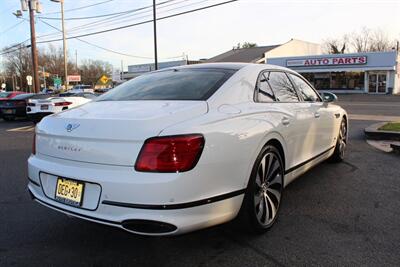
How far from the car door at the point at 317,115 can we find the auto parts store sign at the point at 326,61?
35.7 metres

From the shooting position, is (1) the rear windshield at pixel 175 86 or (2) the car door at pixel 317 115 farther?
(2) the car door at pixel 317 115

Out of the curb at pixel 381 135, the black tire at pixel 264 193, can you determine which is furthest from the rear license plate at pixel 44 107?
the black tire at pixel 264 193

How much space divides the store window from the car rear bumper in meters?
39.7

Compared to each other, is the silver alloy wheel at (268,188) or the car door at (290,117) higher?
the car door at (290,117)

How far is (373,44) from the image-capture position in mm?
67688

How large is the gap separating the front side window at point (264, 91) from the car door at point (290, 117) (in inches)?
1.7

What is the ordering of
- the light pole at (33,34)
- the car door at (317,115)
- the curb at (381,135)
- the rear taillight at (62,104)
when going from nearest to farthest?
the car door at (317,115) → the curb at (381,135) → the rear taillight at (62,104) → the light pole at (33,34)

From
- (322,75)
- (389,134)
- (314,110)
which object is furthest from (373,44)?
(314,110)

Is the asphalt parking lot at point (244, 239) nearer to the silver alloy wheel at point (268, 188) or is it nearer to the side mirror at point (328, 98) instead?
the silver alloy wheel at point (268, 188)

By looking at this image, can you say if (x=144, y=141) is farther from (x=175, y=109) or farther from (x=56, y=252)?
(x=56, y=252)

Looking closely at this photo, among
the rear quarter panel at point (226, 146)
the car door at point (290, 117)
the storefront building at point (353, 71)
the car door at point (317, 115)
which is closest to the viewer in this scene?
the rear quarter panel at point (226, 146)

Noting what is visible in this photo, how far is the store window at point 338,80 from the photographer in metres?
39.2

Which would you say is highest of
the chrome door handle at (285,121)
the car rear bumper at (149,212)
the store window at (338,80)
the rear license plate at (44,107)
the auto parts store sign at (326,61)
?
the auto parts store sign at (326,61)

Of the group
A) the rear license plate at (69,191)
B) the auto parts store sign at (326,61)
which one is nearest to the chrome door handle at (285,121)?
the rear license plate at (69,191)
